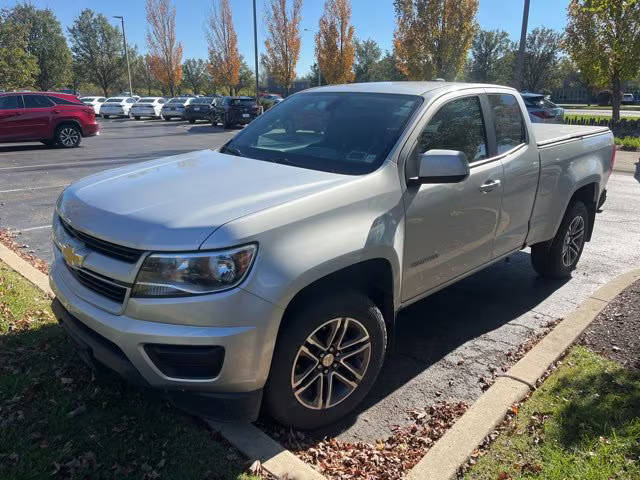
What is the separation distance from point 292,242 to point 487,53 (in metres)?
63.9

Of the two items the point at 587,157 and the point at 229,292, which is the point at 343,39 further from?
the point at 229,292

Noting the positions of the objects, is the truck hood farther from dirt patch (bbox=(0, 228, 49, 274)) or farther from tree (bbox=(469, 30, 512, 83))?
tree (bbox=(469, 30, 512, 83))

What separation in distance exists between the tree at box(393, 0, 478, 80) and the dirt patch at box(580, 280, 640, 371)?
953 inches

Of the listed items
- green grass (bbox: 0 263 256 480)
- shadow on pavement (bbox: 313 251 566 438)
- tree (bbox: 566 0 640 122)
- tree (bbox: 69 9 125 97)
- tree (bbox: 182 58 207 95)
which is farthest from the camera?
tree (bbox: 182 58 207 95)

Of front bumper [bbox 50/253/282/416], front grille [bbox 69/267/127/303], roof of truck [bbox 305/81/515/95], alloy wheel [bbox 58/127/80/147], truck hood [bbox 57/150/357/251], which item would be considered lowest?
alloy wheel [bbox 58/127/80/147]

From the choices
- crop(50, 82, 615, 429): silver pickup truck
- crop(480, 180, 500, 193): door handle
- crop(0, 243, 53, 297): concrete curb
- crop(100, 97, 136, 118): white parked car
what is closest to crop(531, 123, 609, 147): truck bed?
crop(50, 82, 615, 429): silver pickup truck

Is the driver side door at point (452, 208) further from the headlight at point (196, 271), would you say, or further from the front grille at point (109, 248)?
the front grille at point (109, 248)

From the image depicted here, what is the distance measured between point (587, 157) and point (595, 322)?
68.6 inches

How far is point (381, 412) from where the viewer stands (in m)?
3.30

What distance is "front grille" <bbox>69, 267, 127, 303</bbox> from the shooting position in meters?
2.58

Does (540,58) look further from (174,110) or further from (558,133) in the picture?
(558,133)

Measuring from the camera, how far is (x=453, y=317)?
4660 millimetres

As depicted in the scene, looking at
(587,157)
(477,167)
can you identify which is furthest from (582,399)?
→ (587,157)

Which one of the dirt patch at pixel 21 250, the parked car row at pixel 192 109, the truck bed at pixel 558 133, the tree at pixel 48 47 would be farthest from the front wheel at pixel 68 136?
the tree at pixel 48 47
